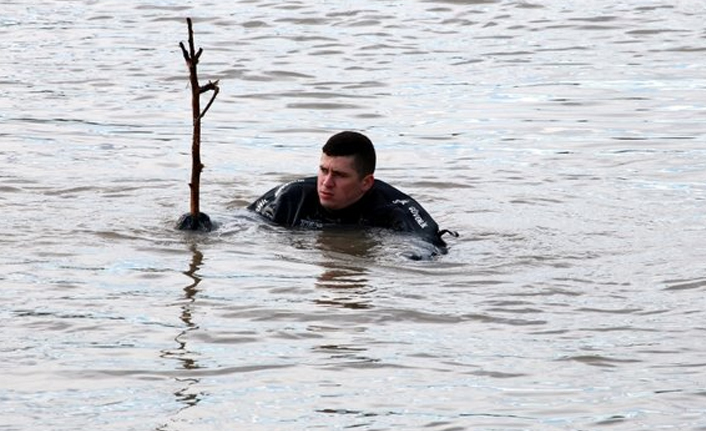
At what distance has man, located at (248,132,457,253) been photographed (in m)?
11.2

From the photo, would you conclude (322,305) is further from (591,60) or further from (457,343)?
(591,60)

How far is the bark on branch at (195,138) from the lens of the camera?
981 cm

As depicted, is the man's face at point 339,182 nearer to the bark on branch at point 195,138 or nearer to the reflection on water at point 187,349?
the bark on branch at point 195,138

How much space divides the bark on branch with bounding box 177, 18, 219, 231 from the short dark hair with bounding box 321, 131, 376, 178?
86 cm

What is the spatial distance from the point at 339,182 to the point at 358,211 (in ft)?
1.10

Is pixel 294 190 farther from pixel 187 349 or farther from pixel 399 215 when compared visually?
pixel 187 349

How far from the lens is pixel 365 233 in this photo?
11484 millimetres

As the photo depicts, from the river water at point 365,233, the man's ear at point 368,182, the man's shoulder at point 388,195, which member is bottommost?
the river water at point 365,233

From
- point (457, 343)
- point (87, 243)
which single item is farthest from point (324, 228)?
point (457, 343)

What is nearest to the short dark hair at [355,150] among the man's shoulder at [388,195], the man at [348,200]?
the man at [348,200]

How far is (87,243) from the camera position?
11.2m

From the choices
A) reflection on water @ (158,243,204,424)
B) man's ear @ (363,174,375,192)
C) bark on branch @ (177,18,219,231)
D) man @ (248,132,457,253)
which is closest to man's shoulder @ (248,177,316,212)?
man @ (248,132,457,253)

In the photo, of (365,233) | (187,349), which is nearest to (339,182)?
(365,233)

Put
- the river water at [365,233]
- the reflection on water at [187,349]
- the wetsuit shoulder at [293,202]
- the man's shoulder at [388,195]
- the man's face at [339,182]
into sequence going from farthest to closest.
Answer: the wetsuit shoulder at [293,202]
the man's shoulder at [388,195]
the man's face at [339,182]
the river water at [365,233]
the reflection on water at [187,349]
